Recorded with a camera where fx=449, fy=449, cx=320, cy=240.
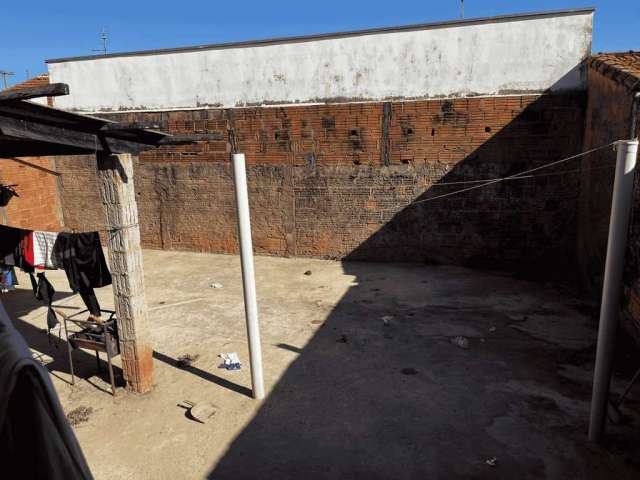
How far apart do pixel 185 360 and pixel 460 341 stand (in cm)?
438

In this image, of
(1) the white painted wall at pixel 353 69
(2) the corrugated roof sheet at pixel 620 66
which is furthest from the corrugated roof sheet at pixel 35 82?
(2) the corrugated roof sheet at pixel 620 66

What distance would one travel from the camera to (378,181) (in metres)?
11.9

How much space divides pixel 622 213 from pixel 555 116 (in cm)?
703

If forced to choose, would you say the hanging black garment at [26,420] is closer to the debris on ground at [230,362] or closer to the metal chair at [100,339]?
the metal chair at [100,339]

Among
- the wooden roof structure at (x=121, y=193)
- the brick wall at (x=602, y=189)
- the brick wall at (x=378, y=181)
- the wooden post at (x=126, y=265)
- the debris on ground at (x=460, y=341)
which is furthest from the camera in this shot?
the brick wall at (x=378, y=181)

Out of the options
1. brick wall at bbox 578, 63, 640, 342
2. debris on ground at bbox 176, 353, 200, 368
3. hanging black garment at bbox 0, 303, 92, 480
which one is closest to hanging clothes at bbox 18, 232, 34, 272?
debris on ground at bbox 176, 353, 200, 368

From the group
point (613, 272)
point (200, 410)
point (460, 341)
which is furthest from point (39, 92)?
point (460, 341)

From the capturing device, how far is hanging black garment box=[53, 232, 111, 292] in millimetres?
6379

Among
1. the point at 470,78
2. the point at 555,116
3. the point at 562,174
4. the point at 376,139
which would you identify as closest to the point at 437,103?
the point at 470,78

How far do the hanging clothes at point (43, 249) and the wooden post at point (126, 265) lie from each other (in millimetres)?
1257

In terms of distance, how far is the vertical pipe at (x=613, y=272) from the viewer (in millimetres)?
4309

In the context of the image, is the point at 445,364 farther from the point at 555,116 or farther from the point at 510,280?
the point at 555,116

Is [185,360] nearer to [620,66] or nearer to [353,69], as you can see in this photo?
[353,69]

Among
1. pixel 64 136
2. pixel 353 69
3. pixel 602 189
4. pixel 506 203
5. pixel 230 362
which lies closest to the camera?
pixel 64 136
